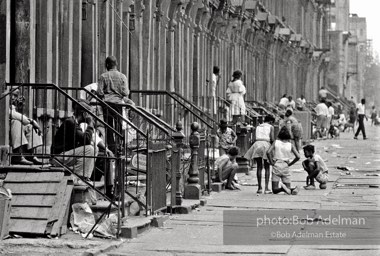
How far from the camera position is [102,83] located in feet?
68.8

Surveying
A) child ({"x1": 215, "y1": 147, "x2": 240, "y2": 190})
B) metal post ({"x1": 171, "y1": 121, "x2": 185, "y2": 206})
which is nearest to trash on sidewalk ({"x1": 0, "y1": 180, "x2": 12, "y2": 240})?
metal post ({"x1": 171, "y1": 121, "x2": 185, "y2": 206})

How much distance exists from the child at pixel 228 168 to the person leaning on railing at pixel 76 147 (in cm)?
675

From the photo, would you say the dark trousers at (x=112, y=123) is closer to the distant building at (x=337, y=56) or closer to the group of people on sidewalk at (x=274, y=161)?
the group of people on sidewalk at (x=274, y=161)

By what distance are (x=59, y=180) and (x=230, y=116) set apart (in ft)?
58.4

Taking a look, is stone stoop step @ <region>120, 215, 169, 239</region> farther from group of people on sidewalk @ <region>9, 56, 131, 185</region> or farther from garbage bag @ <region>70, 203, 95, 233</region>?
group of people on sidewalk @ <region>9, 56, 131, 185</region>

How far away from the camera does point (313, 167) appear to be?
84.5 ft

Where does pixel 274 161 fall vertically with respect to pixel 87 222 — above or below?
above

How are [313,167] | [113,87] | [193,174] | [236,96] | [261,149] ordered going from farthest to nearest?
[236,96], [313,167], [261,149], [193,174], [113,87]

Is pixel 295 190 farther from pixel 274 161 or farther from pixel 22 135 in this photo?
pixel 22 135

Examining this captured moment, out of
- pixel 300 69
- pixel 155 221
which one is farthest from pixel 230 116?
pixel 300 69

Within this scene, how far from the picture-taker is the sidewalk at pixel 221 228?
15578mm

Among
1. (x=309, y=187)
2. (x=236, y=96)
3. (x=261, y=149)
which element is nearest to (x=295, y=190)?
(x=261, y=149)

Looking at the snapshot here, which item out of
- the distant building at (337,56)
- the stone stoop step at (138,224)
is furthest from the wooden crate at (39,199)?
the distant building at (337,56)

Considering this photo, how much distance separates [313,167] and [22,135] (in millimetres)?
9030
